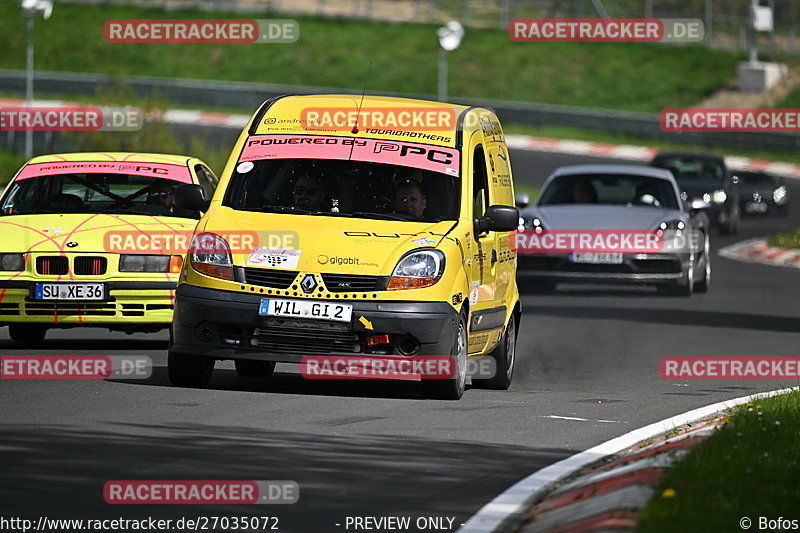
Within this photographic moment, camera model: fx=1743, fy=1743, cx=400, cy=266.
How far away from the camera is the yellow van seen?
10836mm

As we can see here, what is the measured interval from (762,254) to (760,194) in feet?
27.6

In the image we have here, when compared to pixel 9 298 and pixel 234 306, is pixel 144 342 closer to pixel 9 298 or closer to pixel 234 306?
pixel 9 298

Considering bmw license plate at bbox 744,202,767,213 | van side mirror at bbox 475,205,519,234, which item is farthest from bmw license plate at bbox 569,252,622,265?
bmw license plate at bbox 744,202,767,213

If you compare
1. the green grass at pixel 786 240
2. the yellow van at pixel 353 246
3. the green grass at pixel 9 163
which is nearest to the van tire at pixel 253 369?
the yellow van at pixel 353 246

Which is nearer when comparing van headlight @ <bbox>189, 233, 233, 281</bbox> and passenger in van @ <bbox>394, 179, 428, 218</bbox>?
van headlight @ <bbox>189, 233, 233, 281</bbox>

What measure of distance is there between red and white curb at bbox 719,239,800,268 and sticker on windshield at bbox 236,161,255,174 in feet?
55.6

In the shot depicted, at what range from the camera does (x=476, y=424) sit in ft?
33.0

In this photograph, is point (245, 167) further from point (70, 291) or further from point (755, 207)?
point (755, 207)

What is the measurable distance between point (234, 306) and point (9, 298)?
286 centimetres

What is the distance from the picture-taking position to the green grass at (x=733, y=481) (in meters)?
6.63

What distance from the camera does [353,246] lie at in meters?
11.0

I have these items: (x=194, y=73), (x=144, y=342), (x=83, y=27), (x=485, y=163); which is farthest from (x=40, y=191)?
(x=83, y=27)

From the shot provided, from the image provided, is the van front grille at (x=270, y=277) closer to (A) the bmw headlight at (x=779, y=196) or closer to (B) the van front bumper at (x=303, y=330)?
(B) the van front bumper at (x=303, y=330)

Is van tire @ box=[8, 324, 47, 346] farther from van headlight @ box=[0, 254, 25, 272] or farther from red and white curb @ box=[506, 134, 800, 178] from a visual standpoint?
red and white curb @ box=[506, 134, 800, 178]
